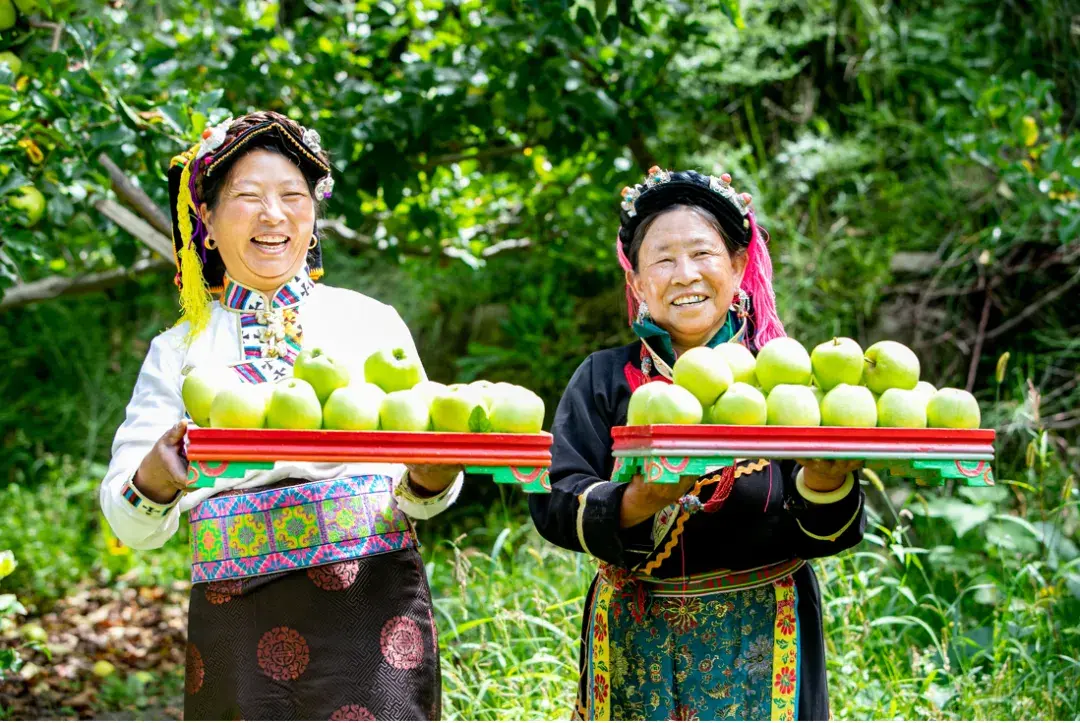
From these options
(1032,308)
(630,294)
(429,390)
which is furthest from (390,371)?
(1032,308)

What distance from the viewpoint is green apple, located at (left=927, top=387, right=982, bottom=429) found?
2.20m

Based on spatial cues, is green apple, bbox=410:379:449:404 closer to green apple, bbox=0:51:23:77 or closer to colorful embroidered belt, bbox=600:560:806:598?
colorful embroidered belt, bbox=600:560:806:598

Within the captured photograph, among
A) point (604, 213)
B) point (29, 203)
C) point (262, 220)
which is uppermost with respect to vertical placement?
point (604, 213)

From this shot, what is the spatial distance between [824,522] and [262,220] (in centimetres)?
128

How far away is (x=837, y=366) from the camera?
7.38 ft

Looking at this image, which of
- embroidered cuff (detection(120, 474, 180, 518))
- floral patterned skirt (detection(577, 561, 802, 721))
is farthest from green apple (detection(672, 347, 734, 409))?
embroidered cuff (detection(120, 474, 180, 518))

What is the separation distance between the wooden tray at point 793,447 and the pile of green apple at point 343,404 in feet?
0.70

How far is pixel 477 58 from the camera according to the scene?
4.70 metres

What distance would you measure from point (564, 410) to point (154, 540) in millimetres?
887

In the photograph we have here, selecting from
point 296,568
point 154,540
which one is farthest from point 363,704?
point 154,540

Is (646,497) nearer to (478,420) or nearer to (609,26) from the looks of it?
(478,420)

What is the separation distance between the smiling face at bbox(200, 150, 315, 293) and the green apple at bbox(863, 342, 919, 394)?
1.19 m

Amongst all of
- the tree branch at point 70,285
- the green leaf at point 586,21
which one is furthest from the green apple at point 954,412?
the tree branch at point 70,285

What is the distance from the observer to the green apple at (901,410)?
2.18 meters
